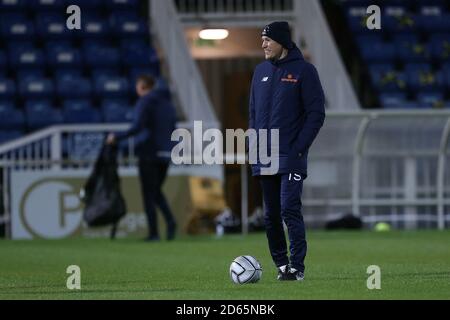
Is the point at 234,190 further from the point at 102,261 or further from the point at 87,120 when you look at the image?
the point at 102,261

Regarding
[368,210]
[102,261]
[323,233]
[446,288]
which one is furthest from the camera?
[368,210]

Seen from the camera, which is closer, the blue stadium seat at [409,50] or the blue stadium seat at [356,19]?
the blue stadium seat at [409,50]

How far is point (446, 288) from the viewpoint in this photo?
935cm

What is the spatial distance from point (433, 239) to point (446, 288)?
307 inches

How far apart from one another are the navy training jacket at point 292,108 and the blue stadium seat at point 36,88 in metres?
14.7

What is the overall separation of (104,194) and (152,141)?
1.35 m

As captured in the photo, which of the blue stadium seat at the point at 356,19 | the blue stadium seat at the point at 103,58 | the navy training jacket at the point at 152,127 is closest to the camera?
the navy training jacket at the point at 152,127

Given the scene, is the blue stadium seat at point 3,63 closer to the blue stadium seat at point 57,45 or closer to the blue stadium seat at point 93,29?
the blue stadium seat at point 57,45

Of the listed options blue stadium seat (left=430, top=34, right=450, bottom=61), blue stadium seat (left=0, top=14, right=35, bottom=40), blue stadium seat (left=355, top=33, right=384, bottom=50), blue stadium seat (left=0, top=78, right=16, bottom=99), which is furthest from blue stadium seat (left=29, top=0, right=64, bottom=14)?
blue stadium seat (left=430, top=34, right=450, bottom=61)

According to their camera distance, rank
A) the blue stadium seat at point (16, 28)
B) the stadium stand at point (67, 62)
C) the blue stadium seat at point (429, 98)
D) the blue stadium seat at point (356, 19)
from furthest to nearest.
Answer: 1. the blue stadium seat at point (356, 19)
2. the blue stadium seat at point (16, 28)
3. the blue stadium seat at point (429, 98)
4. the stadium stand at point (67, 62)

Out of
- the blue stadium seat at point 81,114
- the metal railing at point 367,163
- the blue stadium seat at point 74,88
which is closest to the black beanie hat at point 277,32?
the metal railing at point 367,163

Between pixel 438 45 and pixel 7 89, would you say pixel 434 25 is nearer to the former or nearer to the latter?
pixel 438 45

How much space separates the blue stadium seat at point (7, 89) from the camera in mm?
24422
